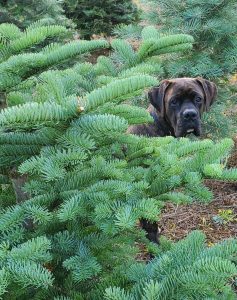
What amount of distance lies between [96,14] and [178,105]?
8528 mm

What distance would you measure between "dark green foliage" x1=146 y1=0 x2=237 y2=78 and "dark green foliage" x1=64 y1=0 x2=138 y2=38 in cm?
723

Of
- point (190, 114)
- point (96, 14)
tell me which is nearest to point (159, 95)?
point (190, 114)

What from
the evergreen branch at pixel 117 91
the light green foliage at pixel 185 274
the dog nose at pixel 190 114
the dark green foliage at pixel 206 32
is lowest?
the dog nose at pixel 190 114

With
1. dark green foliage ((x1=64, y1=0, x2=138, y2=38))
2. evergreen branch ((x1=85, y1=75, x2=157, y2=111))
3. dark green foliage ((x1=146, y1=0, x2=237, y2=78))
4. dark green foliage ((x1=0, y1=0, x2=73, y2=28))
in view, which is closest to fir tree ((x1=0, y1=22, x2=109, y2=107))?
evergreen branch ((x1=85, y1=75, x2=157, y2=111))

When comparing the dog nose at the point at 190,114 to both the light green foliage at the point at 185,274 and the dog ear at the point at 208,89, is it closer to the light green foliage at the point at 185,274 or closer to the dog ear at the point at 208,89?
the dog ear at the point at 208,89

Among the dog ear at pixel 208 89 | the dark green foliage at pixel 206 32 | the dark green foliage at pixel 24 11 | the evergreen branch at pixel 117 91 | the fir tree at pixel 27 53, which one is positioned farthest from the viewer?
the dark green foliage at pixel 24 11

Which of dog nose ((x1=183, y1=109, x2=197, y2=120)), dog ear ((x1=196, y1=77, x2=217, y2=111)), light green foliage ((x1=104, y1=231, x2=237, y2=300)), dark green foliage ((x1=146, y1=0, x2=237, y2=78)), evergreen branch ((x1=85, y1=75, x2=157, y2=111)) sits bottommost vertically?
dog nose ((x1=183, y1=109, x2=197, y2=120))

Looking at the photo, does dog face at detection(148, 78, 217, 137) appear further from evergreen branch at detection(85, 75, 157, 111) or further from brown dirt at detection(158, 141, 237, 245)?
evergreen branch at detection(85, 75, 157, 111)

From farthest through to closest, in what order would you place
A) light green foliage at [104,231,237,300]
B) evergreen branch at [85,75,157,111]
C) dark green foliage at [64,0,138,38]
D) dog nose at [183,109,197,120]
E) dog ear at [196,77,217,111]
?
1. dark green foliage at [64,0,138,38]
2. dog ear at [196,77,217,111]
3. dog nose at [183,109,197,120]
4. evergreen branch at [85,75,157,111]
5. light green foliage at [104,231,237,300]

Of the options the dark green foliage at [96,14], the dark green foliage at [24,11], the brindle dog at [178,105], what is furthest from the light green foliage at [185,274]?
the dark green foliage at [96,14]

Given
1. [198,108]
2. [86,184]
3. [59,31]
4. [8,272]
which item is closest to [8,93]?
[59,31]

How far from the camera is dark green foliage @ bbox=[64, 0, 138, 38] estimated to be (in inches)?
494

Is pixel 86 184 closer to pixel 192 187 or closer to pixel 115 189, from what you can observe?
pixel 115 189

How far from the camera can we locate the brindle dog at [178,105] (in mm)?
4594
